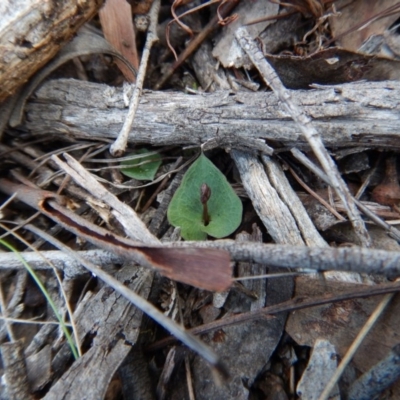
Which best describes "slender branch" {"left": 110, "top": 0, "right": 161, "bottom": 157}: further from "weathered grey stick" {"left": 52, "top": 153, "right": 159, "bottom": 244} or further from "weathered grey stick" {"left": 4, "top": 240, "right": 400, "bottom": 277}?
"weathered grey stick" {"left": 4, "top": 240, "right": 400, "bottom": 277}

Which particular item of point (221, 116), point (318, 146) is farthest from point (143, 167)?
point (318, 146)

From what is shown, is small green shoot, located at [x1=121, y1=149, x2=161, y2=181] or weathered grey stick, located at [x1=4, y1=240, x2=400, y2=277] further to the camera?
small green shoot, located at [x1=121, y1=149, x2=161, y2=181]

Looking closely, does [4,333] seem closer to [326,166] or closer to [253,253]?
[253,253]

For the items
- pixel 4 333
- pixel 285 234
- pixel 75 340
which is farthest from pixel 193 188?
pixel 4 333

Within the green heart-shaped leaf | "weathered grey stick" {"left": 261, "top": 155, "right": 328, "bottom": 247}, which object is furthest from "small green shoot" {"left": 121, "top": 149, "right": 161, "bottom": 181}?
"weathered grey stick" {"left": 261, "top": 155, "right": 328, "bottom": 247}

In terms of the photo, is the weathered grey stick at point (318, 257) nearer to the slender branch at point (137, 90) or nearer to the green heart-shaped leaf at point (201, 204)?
the green heart-shaped leaf at point (201, 204)

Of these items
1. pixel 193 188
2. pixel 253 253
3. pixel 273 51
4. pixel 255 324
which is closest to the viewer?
pixel 253 253

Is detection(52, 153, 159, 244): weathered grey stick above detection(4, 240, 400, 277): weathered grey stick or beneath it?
above
